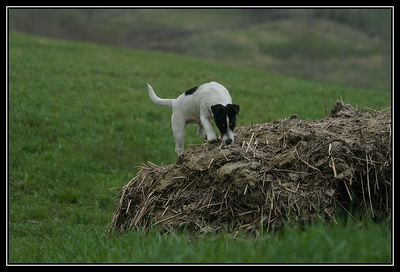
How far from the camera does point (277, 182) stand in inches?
242

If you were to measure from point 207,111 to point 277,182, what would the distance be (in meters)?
1.61

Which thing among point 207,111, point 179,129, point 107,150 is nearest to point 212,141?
point 207,111

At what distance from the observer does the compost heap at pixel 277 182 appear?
6051mm

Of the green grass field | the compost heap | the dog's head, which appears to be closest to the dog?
the dog's head

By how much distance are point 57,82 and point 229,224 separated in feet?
46.9

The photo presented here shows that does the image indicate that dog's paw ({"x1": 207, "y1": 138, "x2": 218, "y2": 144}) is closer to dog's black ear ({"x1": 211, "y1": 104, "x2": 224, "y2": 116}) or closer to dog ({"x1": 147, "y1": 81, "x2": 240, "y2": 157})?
dog ({"x1": 147, "y1": 81, "x2": 240, "y2": 157})

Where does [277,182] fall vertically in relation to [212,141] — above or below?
below

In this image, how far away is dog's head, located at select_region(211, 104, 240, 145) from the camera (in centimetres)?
679

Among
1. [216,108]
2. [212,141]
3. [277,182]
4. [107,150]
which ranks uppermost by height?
[216,108]

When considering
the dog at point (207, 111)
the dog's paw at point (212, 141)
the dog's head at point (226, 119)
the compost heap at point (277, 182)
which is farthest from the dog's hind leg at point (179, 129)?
the dog's head at point (226, 119)

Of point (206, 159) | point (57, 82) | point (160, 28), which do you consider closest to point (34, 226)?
point (206, 159)

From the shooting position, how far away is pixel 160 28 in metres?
53.2

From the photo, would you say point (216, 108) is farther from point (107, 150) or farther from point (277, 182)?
point (107, 150)

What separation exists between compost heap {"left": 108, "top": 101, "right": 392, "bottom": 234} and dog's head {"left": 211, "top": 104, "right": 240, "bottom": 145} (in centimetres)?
14
